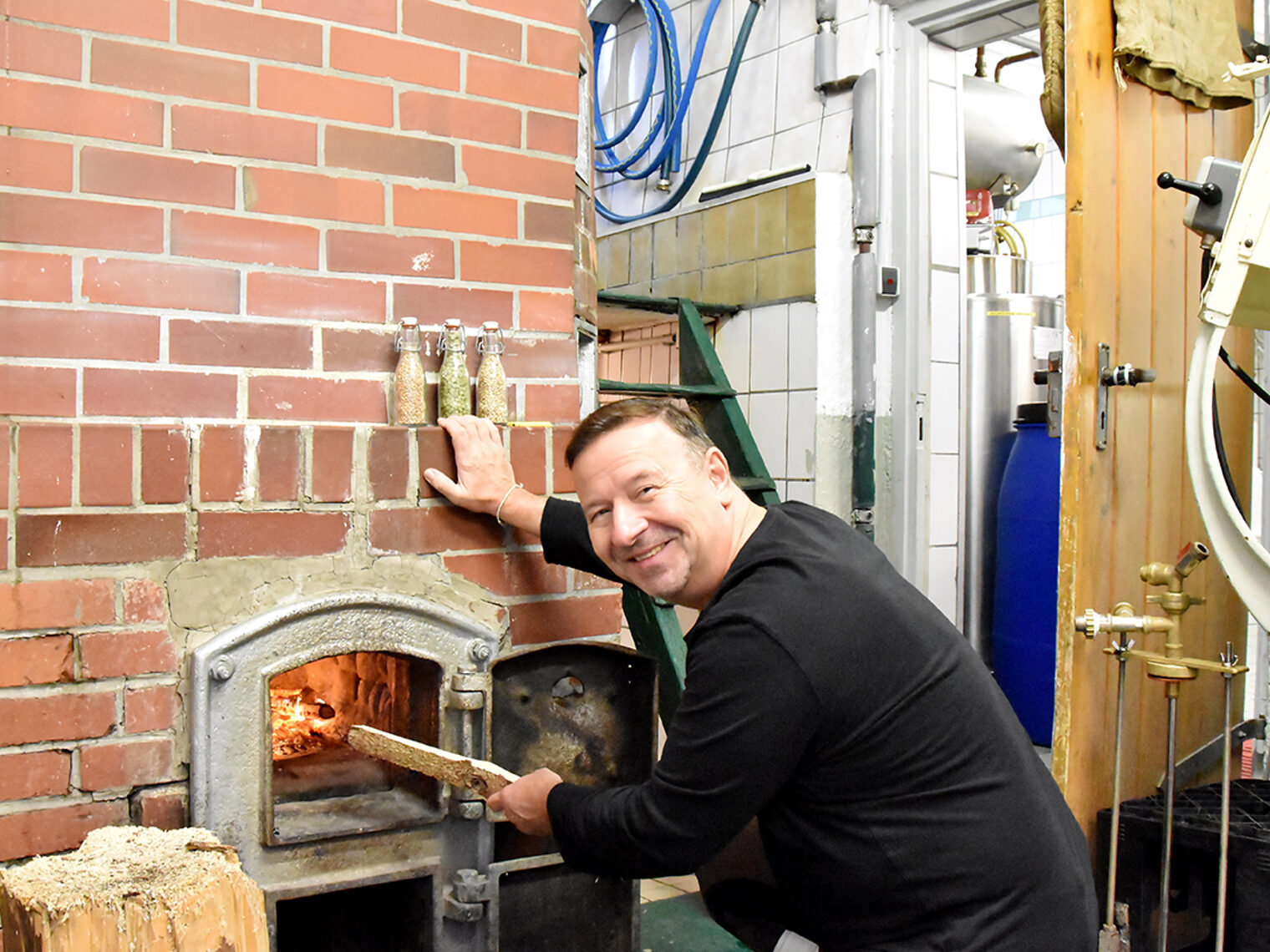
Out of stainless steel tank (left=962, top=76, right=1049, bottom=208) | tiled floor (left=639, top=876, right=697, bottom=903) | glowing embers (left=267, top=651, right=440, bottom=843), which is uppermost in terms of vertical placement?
stainless steel tank (left=962, top=76, right=1049, bottom=208)

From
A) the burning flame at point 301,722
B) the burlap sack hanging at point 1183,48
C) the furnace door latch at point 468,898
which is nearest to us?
the furnace door latch at point 468,898

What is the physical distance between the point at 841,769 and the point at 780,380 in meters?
2.31

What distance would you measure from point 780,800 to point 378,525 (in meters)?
0.86

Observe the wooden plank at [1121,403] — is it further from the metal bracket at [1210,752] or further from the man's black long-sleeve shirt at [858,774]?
the man's black long-sleeve shirt at [858,774]

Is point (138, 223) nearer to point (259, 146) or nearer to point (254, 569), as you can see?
point (259, 146)

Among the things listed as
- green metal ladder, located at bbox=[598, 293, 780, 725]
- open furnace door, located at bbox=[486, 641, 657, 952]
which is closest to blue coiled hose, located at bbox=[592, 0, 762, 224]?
green metal ladder, located at bbox=[598, 293, 780, 725]

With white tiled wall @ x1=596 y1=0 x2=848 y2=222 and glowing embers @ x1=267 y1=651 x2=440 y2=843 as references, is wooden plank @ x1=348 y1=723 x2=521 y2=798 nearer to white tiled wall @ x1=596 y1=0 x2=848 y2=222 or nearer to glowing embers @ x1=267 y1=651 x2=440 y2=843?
glowing embers @ x1=267 y1=651 x2=440 y2=843

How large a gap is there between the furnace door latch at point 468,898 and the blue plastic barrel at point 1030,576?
232cm

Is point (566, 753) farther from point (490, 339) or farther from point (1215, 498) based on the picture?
point (1215, 498)

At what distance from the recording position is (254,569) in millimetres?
1753

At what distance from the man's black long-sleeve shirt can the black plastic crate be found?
83 centimetres

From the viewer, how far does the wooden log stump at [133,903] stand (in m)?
1.22

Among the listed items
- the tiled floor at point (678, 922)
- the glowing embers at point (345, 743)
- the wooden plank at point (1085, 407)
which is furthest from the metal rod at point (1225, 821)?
the glowing embers at point (345, 743)

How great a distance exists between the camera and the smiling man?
129 centimetres
